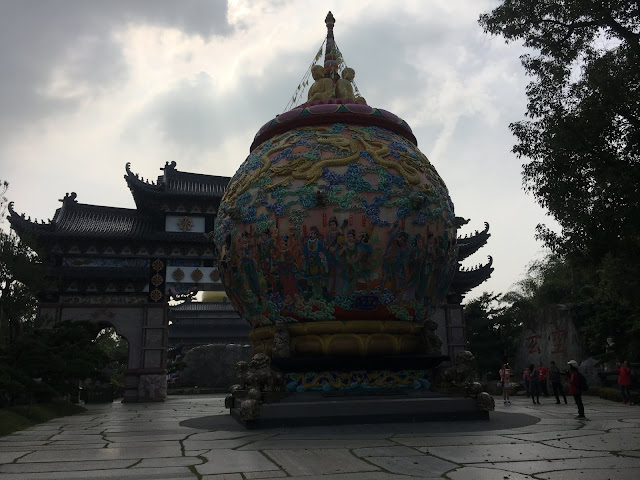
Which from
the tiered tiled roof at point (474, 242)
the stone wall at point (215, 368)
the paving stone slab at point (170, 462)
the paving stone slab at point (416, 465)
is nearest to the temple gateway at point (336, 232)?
the paving stone slab at point (170, 462)

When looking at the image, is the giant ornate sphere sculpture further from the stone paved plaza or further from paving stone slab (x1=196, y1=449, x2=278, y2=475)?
paving stone slab (x1=196, y1=449, x2=278, y2=475)

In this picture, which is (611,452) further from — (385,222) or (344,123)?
(344,123)

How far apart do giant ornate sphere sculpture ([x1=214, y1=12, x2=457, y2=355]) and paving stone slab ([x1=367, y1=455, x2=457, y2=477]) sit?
3.63 meters

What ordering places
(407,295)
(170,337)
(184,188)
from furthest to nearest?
1. (170,337)
2. (184,188)
3. (407,295)

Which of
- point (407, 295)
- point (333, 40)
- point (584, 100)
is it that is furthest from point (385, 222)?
point (333, 40)

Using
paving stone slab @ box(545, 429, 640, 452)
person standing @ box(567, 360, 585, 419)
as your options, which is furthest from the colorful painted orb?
paving stone slab @ box(545, 429, 640, 452)

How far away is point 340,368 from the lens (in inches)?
313

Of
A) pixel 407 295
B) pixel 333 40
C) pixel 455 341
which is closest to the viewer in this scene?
pixel 407 295

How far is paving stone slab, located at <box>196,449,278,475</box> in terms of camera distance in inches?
154

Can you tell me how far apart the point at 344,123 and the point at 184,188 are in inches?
626

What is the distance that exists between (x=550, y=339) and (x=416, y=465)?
676 inches

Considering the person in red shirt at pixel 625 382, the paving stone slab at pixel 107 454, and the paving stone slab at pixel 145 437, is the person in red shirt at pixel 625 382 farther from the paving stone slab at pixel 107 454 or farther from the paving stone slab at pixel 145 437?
the paving stone slab at pixel 107 454

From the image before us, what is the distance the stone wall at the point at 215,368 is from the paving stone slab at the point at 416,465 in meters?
25.4

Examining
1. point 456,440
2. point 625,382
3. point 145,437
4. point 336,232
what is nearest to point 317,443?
point 456,440
